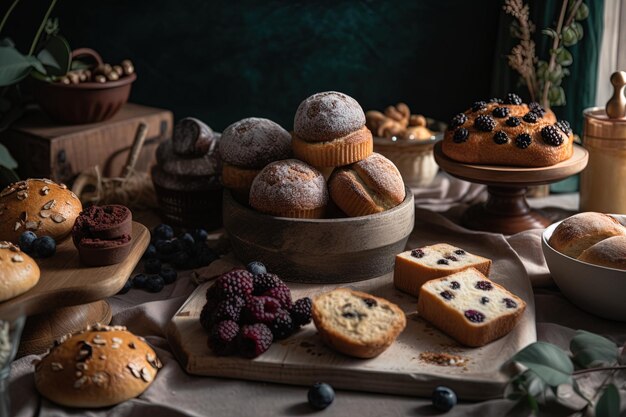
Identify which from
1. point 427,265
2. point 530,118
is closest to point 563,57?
point 530,118

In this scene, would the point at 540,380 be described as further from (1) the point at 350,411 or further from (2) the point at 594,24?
(2) the point at 594,24

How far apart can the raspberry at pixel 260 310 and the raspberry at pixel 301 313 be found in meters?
0.05

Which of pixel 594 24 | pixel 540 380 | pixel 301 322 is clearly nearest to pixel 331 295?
pixel 301 322

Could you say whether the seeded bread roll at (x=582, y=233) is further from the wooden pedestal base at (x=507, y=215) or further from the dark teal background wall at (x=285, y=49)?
the dark teal background wall at (x=285, y=49)

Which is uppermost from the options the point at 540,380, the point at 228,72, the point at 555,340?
the point at 228,72

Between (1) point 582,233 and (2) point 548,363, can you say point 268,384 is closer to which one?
(2) point 548,363

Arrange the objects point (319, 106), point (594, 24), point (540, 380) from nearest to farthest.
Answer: point (540, 380) → point (319, 106) → point (594, 24)

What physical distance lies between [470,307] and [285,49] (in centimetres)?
220

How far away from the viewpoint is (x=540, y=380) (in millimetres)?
1707

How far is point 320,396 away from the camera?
5.93 feet

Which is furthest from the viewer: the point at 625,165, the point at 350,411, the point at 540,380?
the point at 625,165

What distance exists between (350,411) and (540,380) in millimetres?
451

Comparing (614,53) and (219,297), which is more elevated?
(614,53)

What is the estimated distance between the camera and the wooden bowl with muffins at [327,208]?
91.3 inches
